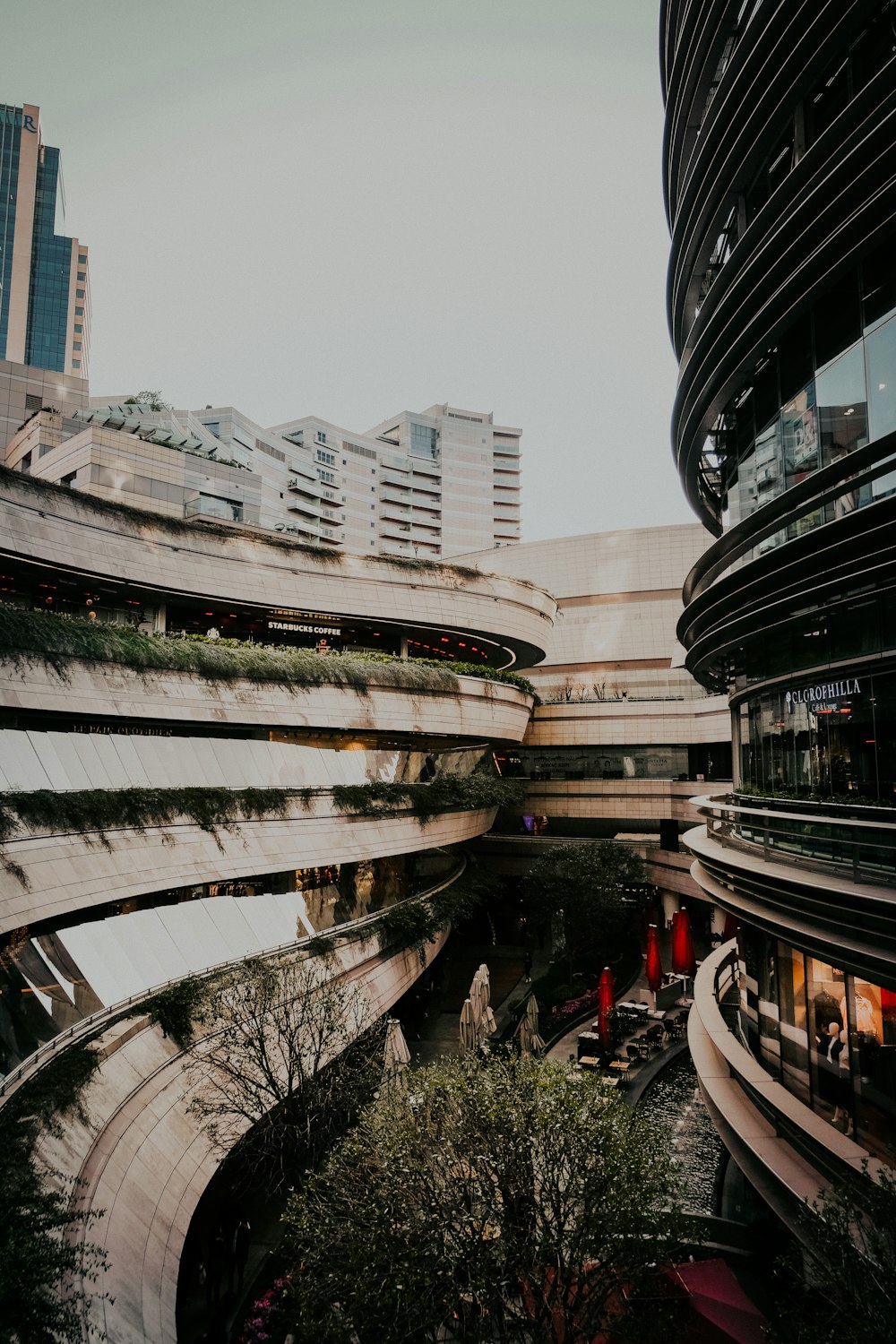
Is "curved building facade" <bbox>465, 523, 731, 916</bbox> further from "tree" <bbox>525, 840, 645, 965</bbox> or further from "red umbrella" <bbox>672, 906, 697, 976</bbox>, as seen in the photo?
"red umbrella" <bbox>672, 906, 697, 976</bbox>

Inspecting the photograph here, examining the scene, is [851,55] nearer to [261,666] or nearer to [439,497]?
[261,666]

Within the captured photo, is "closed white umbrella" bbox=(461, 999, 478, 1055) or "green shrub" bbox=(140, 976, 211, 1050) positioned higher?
"green shrub" bbox=(140, 976, 211, 1050)

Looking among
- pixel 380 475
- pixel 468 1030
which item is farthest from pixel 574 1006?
pixel 380 475

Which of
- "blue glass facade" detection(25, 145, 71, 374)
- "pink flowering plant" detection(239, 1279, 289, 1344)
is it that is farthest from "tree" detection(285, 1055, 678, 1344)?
"blue glass facade" detection(25, 145, 71, 374)

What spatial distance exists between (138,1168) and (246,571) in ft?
64.7

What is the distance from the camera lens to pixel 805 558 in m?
10.5

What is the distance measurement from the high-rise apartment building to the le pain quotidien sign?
146 metres

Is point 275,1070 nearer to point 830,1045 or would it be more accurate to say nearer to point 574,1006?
point 830,1045

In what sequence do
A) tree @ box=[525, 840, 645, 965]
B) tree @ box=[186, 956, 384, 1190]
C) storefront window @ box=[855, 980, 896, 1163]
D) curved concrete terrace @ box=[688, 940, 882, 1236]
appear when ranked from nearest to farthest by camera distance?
storefront window @ box=[855, 980, 896, 1163], curved concrete terrace @ box=[688, 940, 882, 1236], tree @ box=[186, 956, 384, 1190], tree @ box=[525, 840, 645, 965]

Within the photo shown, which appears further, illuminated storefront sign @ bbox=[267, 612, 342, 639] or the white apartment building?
the white apartment building

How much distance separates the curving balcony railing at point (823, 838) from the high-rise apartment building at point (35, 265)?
479 ft

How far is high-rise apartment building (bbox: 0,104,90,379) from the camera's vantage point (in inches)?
5389

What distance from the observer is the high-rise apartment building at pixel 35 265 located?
449ft

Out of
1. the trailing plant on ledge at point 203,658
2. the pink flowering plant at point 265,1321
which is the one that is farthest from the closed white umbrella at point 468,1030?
the trailing plant on ledge at point 203,658
